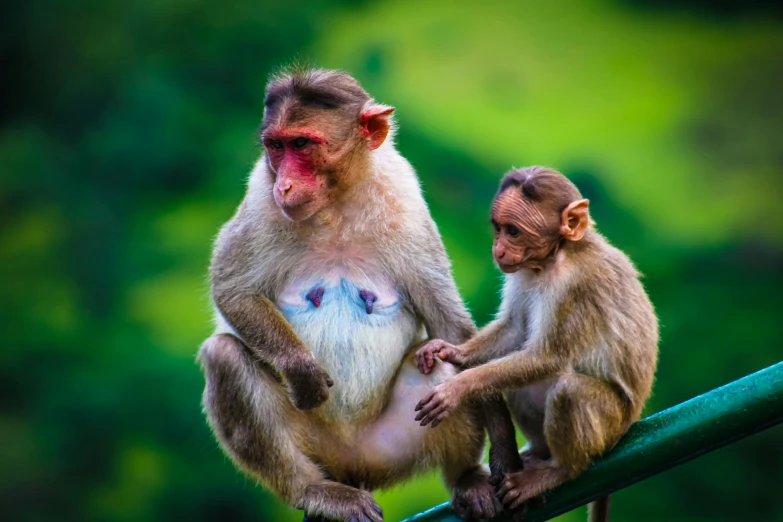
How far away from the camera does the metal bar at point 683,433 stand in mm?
3217

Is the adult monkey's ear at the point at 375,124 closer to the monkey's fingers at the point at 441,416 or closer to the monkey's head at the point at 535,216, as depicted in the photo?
the monkey's head at the point at 535,216

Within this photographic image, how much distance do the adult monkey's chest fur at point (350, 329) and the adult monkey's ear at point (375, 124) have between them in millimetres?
535

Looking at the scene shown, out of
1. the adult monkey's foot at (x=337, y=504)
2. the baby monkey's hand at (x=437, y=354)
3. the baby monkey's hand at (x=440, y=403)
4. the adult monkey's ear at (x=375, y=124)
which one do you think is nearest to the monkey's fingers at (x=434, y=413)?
the baby monkey's hand at (x=440, y=403)

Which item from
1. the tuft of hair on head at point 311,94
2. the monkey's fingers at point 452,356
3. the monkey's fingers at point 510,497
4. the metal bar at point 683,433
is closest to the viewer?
the metal bar at point 683,433

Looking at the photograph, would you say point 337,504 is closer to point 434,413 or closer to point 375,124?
point 434,413

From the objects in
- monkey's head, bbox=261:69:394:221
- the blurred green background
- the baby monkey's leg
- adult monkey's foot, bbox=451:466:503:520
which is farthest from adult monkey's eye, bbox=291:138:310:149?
the blurred green background

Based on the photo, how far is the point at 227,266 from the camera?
13.9ft

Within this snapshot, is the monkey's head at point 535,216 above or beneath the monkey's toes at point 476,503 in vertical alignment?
above

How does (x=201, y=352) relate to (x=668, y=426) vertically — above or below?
below

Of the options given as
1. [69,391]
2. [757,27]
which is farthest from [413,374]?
[757,27]

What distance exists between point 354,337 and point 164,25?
239 inches

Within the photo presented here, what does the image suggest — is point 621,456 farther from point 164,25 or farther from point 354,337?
point 164,25

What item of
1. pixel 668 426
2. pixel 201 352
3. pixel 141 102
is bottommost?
pixel 141 102

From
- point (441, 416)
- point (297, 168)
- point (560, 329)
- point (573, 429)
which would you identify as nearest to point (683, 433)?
point (573, 429)
